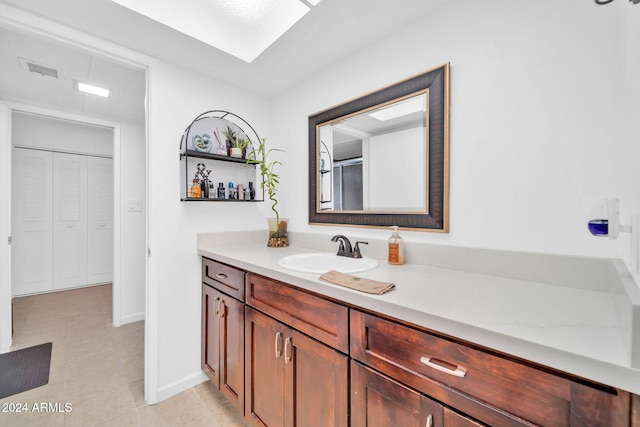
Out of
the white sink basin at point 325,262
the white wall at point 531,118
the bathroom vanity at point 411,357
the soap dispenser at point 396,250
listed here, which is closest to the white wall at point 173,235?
the bathroom vanity at point 411,357

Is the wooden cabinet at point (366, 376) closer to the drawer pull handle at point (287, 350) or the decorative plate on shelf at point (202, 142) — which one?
the drawer pull handle at point (287, 350)

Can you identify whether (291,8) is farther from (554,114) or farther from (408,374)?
(408,374)

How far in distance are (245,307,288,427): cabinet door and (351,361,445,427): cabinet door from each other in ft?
1.32

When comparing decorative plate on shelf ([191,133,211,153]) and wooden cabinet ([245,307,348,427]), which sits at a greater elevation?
decorative plate on shelf ([191,133,211,153])

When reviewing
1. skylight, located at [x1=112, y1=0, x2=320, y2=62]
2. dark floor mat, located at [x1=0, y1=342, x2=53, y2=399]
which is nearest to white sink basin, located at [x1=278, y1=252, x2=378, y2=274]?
skylight, located at [x1=112, y1=0, x2=320, y2=62]

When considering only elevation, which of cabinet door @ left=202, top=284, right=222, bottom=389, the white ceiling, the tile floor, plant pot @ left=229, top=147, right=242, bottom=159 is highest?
the white ceiling

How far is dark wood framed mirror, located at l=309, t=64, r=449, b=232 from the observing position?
1.25m

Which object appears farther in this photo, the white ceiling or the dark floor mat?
the dark floor mat

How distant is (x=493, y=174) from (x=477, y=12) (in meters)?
0.71

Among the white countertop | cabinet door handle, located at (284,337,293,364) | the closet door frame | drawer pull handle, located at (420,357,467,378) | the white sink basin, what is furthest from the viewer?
the closet door frame

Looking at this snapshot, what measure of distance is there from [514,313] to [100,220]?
5034 mm

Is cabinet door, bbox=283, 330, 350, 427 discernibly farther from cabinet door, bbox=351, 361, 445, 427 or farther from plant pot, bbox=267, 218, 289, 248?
plant pot, bbox=267, 218, 289, 248

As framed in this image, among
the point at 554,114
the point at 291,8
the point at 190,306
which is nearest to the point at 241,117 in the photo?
the point at 291,8

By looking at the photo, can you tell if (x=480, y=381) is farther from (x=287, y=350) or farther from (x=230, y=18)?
(x=230, y=18)
